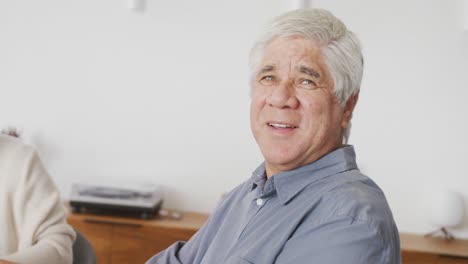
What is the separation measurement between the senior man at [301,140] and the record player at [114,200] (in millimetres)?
1661

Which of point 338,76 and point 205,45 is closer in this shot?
point 338,76

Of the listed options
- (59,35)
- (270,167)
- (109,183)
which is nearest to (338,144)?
(270,167)

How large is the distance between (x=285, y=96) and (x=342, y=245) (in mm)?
401

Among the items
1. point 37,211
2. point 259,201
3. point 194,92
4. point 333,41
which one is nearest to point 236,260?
point 259,201

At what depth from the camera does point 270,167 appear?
4.61 ft

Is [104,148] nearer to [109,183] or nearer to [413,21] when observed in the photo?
[109,183]

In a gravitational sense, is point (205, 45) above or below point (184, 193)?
above

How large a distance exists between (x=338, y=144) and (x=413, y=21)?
195cm

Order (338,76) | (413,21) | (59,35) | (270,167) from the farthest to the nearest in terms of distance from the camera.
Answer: (59,35) < (413,21) < (270,167) < (338,76)

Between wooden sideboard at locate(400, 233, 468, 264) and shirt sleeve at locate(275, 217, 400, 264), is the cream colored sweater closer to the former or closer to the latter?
shirt sleeve at locate(275, 217, 400, 264)

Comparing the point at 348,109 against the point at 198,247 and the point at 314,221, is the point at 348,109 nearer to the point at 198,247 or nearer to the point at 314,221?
the point at 314,221

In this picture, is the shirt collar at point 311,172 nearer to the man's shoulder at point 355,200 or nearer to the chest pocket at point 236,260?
the man's shoulder at point 355,200

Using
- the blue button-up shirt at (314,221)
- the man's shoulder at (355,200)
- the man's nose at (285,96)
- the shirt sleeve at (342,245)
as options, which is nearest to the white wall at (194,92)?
the blue button-up shirt at (314,221)

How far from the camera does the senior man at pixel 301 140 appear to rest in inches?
45.5
